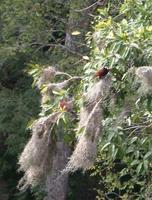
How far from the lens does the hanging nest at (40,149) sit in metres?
3.95

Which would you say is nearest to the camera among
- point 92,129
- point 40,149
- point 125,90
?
point 92,129

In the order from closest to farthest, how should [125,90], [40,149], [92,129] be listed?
[92,129] < [125,90] < [40,149]

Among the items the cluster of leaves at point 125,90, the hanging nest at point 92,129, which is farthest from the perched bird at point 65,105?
the hanging nest at point 92,129

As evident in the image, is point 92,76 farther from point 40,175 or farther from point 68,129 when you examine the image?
point 40,175

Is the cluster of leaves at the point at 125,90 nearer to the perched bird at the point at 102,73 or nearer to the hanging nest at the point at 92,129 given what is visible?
the perched bird at the point at 102,73

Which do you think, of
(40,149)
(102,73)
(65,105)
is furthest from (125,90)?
(40,149)

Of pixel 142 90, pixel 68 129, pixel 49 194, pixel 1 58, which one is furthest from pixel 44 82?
pixel 49 194

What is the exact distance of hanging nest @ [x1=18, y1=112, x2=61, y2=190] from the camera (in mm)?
3949

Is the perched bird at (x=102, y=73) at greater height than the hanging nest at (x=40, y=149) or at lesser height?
greater

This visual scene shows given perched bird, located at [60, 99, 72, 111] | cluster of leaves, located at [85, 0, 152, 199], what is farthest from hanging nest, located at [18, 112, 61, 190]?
cluster of leaves, located at [85, 0, 152, 199]

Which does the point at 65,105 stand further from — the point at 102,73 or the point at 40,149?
the point at 102,73

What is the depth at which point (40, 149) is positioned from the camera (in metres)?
3.99

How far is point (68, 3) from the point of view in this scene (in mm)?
9023

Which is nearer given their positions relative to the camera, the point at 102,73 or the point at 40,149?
the point at 102,73
